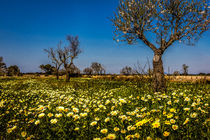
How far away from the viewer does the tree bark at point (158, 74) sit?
25.1ft

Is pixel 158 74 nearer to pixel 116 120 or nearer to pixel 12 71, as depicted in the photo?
pixel 116 120

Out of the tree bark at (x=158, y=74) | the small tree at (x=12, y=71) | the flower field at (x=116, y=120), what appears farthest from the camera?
the small tree at (x=12, y=71)

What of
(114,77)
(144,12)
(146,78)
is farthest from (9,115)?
(114,77)

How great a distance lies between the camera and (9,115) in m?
4.49

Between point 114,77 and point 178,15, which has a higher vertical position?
point 178,15

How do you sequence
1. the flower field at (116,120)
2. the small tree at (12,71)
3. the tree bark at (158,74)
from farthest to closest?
the small tree at (12,71), the tree bark at (158,74), the flower field at (116,120)

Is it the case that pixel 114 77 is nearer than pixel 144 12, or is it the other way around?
pixel 144 12

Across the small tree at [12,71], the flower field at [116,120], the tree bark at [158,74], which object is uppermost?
the small tree at [12,71]

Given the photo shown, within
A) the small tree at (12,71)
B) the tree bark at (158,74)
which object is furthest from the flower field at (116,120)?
the small tree at (12,71)

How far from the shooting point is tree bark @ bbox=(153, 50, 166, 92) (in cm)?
765

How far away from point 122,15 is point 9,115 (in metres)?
8.14

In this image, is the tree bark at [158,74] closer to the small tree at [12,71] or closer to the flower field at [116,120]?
the flower field at [116,120]

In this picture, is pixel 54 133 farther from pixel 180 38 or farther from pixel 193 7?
pixel 193 7

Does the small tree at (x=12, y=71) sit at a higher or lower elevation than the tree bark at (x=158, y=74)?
higher
